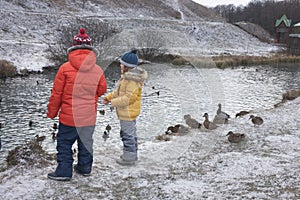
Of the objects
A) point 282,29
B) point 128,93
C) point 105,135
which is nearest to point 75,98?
point 128,93

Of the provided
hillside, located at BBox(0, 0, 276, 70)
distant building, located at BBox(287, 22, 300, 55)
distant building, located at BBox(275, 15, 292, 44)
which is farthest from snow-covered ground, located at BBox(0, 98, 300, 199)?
distant building, located at BBox(275, 15, 292, 44)

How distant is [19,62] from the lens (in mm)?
21109

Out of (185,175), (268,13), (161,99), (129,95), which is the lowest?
(161,99)

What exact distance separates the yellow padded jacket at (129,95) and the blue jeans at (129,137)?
94 millimetres

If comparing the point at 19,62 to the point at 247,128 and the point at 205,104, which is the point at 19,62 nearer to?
the point at 205,104

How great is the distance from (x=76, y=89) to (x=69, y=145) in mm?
689

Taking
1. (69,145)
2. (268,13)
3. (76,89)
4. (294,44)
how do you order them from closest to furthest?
(76,89), (69,145), (294,44), (268,13)

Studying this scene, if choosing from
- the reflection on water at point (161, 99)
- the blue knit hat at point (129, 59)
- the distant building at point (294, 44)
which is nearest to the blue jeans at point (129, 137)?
the blue knit hat at point (129, 59)

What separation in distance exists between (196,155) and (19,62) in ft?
57.7

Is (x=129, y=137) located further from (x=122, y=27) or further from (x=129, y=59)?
(x=122, y=27)

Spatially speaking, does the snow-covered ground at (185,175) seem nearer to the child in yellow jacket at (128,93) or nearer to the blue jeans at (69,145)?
the blue jeans at (69,145)

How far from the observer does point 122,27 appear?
1464 inches

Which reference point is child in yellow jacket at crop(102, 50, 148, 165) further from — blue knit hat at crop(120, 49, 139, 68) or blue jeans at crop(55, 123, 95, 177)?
blue jeans at crop(55, 123, 95, 177)

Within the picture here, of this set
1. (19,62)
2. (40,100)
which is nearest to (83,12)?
(19,62)
